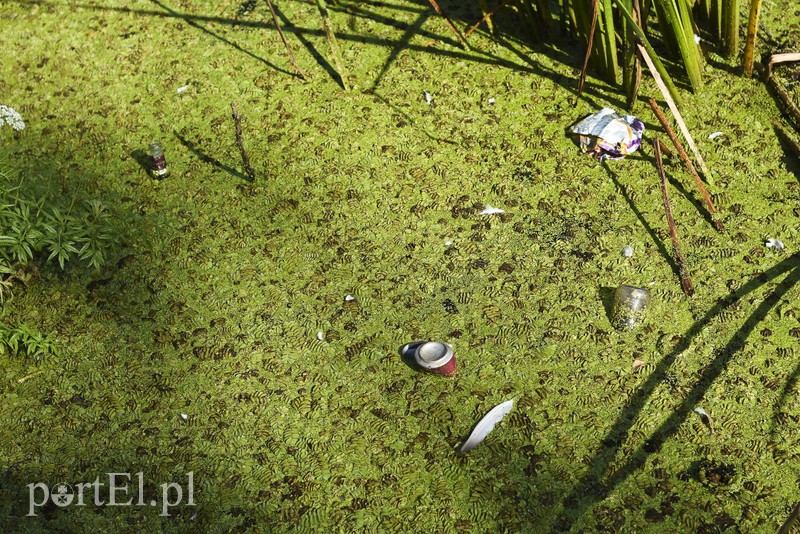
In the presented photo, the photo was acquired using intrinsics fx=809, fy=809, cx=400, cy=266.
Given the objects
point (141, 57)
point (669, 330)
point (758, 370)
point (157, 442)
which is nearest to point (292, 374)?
point (157, 442)

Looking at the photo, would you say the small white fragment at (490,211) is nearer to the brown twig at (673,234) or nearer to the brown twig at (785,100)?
the brown twig at (673,234)

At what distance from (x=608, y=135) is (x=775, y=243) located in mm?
445

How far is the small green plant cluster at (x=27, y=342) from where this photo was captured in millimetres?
1639

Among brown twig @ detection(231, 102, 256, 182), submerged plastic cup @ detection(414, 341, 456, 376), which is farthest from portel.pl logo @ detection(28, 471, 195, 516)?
brown twig @ detection(231, 102, 256, 182)

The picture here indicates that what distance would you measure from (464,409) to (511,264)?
0.38 meters

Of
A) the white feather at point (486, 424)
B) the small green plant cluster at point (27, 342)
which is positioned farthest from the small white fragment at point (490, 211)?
the small green plant cluster at point (27, 342)

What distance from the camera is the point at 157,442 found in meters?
1.50

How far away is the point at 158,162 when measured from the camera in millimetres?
1957

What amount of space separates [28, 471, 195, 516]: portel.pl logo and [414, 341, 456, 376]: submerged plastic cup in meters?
0.47

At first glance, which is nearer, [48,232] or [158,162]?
[48,232]

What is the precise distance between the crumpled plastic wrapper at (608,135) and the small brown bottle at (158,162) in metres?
1.00

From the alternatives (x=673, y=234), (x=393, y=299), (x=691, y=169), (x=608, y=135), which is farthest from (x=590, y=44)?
(x=393, y=299)

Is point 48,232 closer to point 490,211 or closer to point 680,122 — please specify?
point 490,211

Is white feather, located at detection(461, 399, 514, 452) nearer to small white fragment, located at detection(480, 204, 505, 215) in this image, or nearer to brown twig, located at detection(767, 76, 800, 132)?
small white fragment, located at detection(480, 204, 505, 215)
